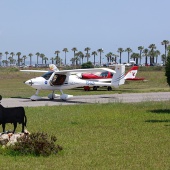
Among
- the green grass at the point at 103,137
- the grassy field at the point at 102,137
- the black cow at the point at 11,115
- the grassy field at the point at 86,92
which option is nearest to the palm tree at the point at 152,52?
the grassy field at the point at 86,92

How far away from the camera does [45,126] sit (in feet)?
56.6

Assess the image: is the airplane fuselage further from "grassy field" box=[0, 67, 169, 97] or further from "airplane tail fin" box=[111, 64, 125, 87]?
"airplane tail fin" box=[111, 64, 125, 87]

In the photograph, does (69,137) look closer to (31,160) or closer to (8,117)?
(8,117)

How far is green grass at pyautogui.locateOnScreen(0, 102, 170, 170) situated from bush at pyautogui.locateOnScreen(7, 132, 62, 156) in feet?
0.76

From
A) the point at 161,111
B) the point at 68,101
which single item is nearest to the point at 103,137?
the point at 161,111

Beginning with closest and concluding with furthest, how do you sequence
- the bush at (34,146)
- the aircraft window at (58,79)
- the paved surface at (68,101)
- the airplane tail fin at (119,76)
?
the bush at (34,146), the paved surface at (68,101), the aircraft window at (58,79), the airplane tail fin at (119,76)

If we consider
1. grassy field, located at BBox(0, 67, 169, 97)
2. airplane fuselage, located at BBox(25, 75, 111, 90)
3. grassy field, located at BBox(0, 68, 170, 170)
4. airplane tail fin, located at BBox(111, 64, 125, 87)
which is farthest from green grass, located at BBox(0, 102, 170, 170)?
airplane tail fin, located at BBox(111, 64, 125, 87)

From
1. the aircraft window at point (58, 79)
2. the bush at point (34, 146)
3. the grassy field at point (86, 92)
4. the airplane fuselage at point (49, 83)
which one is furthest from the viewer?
the grassy field at point (86, 92)

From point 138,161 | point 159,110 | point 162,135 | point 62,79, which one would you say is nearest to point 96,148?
point 138,161

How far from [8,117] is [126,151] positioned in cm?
318

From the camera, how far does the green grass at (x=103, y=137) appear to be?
10.6 m

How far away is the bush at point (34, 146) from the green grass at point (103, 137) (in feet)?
0.76

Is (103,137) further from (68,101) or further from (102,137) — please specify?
(68,101)

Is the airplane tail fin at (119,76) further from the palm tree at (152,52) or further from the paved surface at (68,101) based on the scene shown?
the palm tree at (152,52)
